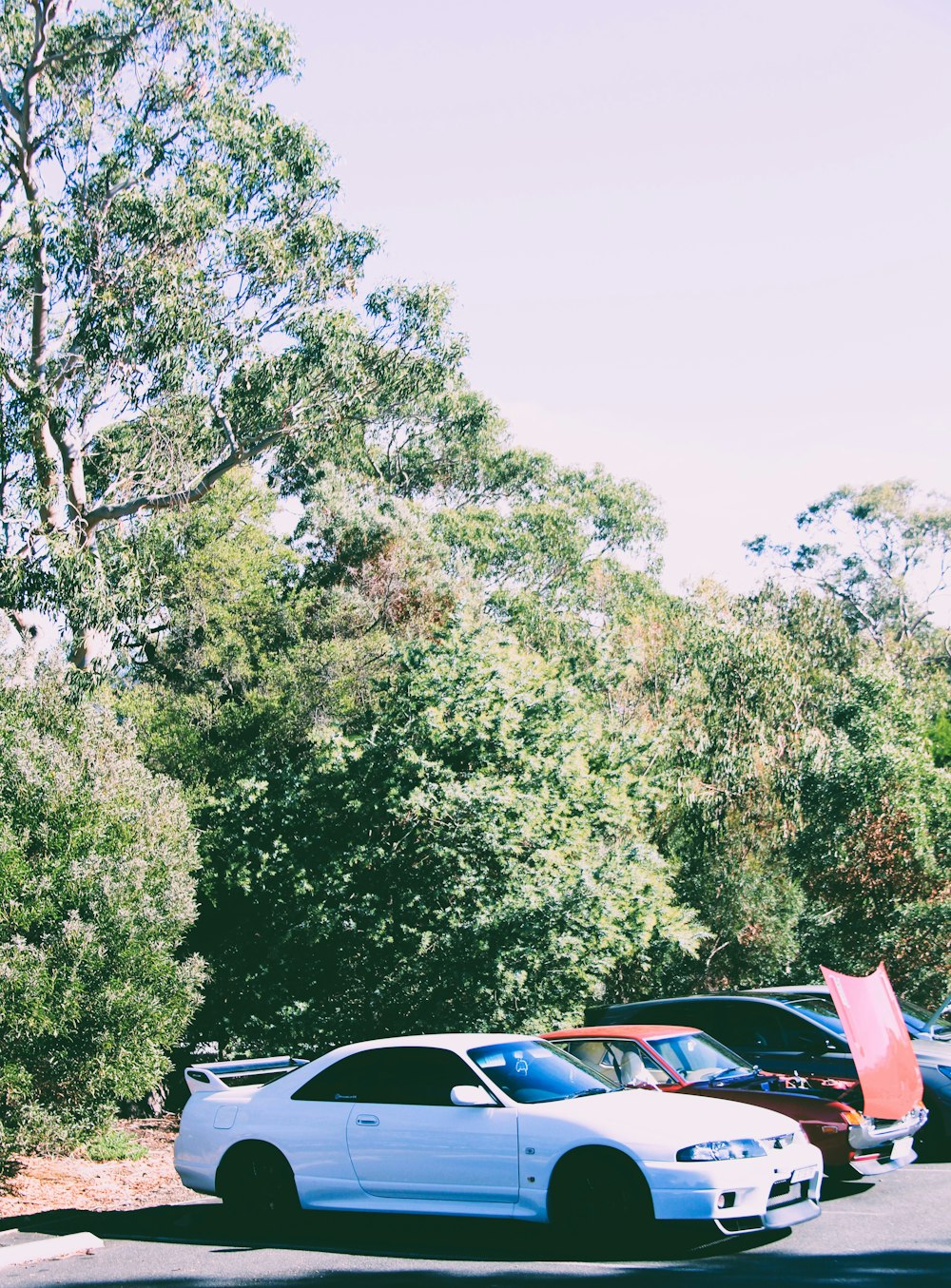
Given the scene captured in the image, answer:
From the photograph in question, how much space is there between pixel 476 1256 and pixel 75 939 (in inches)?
171

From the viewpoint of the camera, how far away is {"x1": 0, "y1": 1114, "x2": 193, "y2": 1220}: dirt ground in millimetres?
10141

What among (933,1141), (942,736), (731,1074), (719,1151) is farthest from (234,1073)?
(942,736)

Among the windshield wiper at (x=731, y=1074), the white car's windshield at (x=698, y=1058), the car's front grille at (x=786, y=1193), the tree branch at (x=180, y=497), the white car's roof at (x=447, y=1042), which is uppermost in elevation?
the tree branch at (x=180, y=497)

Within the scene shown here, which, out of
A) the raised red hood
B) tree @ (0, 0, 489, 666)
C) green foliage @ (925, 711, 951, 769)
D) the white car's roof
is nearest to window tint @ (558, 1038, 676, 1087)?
the white car's roof

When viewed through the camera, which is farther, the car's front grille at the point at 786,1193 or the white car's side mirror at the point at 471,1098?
the white car's side mirror at the point at 471,1098

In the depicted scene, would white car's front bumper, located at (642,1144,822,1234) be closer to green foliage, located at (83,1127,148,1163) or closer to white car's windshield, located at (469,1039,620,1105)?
white car's windshield, located at (469,1039,620,1105)

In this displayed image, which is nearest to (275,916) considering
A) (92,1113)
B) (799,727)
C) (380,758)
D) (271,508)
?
(380,758)

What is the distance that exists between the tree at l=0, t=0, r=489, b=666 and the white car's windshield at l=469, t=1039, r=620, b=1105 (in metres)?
14.3

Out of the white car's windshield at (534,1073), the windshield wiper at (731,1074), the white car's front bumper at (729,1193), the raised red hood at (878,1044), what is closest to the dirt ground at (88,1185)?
the white car's windshield at (534,1073)

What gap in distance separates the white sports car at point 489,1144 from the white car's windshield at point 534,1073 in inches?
0.5

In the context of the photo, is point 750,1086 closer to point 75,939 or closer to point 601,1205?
point 601,1205

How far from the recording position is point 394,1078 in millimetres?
8445

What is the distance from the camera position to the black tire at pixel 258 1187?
27.8ft

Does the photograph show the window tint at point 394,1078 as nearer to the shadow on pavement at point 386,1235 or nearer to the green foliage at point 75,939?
the shadow on pavement at point 386,1235
